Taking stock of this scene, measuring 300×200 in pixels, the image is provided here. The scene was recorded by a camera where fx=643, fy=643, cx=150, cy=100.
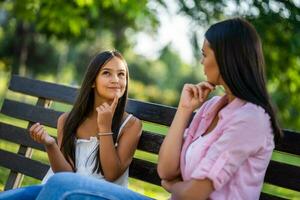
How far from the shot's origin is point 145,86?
Result: 42906mm

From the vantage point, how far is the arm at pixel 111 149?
354cm

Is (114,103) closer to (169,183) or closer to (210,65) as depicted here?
(169,183)

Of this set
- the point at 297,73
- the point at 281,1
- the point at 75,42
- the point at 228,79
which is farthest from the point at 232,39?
the point at 75,42

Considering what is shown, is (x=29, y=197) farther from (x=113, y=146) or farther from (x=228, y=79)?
(x=228, y=79)

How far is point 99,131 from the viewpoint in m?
3.63

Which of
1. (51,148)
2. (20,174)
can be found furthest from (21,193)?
(20,174)

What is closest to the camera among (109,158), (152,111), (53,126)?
(109,158)

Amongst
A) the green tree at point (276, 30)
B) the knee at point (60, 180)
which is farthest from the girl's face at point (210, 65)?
the green tree at point (276, 30)

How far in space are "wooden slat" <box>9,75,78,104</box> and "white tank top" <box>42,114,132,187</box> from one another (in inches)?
24.2

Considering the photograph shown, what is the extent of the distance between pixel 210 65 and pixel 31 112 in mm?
2107

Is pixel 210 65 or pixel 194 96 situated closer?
pixel 210 65

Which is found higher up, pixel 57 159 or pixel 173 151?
pixel 173 151

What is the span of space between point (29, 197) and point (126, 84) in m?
0.93

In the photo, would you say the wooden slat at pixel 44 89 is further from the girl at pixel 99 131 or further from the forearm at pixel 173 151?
the forearm at pixel 173 151
